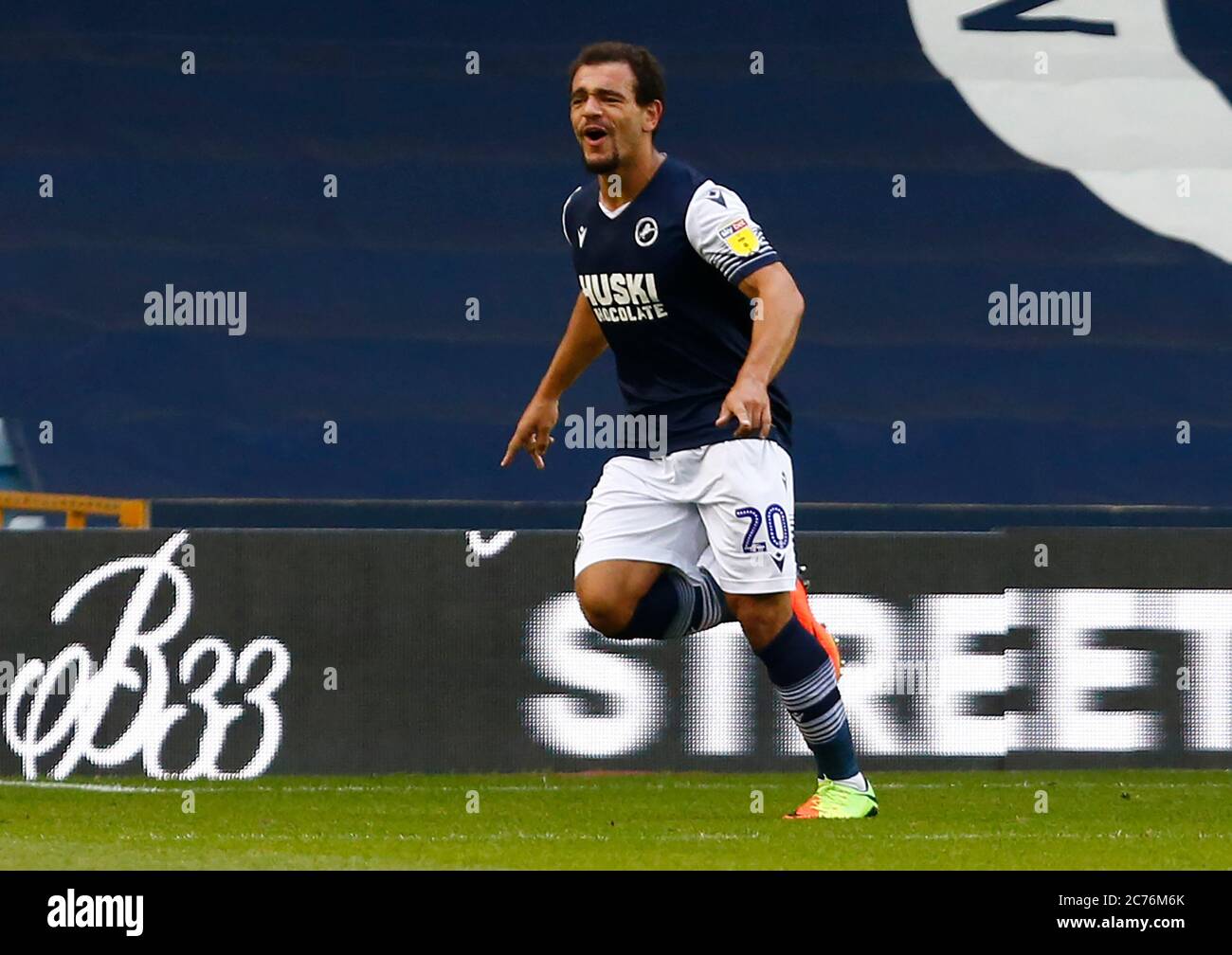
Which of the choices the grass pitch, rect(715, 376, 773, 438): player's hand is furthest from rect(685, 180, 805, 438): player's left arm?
the grass pitch

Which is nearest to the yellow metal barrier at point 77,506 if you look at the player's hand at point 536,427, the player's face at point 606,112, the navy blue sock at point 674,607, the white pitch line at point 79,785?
the white pitch line at point 79,785

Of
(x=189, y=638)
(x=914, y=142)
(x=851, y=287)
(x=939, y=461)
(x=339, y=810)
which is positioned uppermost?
(x=914, y=142)

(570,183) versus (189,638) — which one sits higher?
(570,183)

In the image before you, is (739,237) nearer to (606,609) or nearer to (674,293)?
(674,293)

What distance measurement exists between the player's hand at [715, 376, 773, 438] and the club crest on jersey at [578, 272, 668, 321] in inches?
18.3

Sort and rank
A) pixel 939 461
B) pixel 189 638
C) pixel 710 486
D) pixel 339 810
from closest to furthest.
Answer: pixel 710 486, pixel 339 810, pixel 189 638, pixel 939 461

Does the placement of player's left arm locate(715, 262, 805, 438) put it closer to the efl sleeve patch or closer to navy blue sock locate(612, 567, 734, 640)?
the efl sleeve patch

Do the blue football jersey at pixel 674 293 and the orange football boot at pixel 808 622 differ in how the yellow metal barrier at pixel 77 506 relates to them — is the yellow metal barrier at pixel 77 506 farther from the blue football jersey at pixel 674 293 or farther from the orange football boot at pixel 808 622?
the orange football boot at pixel 808 622

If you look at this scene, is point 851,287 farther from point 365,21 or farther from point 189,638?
point 189,638

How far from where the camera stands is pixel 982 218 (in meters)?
10.3

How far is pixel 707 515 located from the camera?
5.67 m

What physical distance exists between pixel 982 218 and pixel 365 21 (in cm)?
278

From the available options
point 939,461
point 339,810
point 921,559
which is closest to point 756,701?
point 921,559

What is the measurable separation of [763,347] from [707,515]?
0.53m
